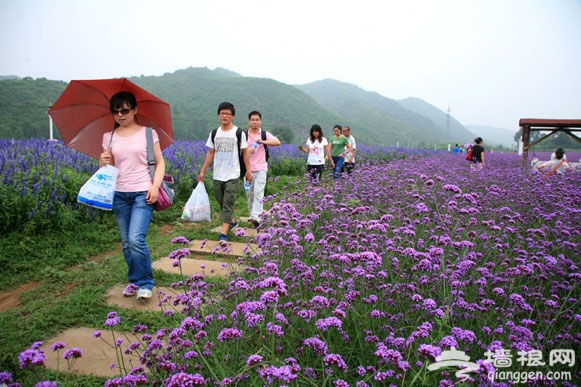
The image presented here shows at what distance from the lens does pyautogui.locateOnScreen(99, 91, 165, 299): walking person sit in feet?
11.6

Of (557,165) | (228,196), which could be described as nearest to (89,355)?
(228,196)

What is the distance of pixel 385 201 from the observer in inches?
217

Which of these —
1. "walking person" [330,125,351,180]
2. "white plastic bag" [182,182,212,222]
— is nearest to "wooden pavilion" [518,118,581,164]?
"walking person" [330,125,351,180]

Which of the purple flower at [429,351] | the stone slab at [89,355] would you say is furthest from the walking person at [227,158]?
the purple flower at [429,351]

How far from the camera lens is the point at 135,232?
354 cm

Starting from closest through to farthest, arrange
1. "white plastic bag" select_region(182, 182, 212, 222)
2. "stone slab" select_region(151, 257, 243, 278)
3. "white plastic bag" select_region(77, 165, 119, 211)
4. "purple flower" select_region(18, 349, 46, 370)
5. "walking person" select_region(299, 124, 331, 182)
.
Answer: "purple flower" select_region(18, 349, 46, 370), "white plastic bag" select_region(77, 165, 119, 211), "stone slab" select_region(151, 257, 243, 278), "white plastic bag" select_region(182, 182, 212, 222), "walking person" select_region(299, 124, 331, 182)

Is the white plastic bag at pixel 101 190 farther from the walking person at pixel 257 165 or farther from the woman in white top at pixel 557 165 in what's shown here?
the woman in white top at pixel 557 165

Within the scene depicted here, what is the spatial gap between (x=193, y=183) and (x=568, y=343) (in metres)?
7.40

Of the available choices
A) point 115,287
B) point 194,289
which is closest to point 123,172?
point 115,287

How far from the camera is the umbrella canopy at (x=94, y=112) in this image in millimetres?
3658

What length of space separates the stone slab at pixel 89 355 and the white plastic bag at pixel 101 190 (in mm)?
1053

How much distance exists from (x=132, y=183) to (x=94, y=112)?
91cm

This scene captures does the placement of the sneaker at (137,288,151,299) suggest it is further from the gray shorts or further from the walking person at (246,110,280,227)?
the walking person at (246,110,280,227)

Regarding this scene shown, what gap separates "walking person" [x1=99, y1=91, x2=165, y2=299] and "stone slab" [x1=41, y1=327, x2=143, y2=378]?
62 centimetres
